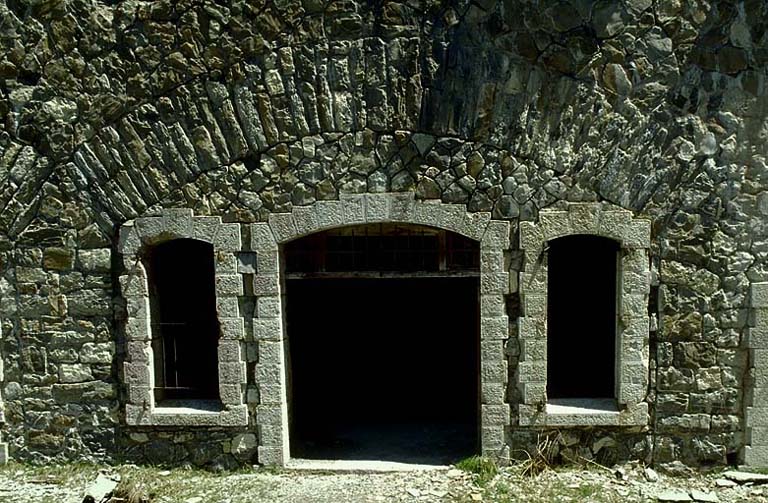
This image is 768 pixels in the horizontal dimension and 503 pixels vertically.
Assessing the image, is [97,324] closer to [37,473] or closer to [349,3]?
[37,473]

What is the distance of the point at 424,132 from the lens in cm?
569

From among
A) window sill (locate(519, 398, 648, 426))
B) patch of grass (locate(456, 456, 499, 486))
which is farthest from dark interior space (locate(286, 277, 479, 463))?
window sill (locate(519, 398, 648, 426))

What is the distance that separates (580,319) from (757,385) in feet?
5.43

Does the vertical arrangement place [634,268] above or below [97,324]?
above

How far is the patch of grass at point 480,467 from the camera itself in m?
Answer: 5.85

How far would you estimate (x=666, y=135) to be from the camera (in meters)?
5.61

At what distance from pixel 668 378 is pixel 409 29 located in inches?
156

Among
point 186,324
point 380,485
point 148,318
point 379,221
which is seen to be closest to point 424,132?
point 379,221

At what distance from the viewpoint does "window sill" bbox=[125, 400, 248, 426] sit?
5992 millimetres

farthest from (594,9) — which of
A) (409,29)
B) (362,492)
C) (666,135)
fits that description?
(362,492)

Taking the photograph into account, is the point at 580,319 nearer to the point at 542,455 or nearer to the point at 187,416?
the point at 542,455

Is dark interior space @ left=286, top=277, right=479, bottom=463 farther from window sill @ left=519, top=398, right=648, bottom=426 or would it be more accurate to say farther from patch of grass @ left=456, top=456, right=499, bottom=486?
window sill @ left=519, top=398, right=648, bottom=426

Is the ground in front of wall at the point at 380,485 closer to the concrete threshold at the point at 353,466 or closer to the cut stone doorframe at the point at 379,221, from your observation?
the concrete threshold at the point at 353,466

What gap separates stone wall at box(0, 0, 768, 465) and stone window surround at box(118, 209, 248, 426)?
0.41 feet
